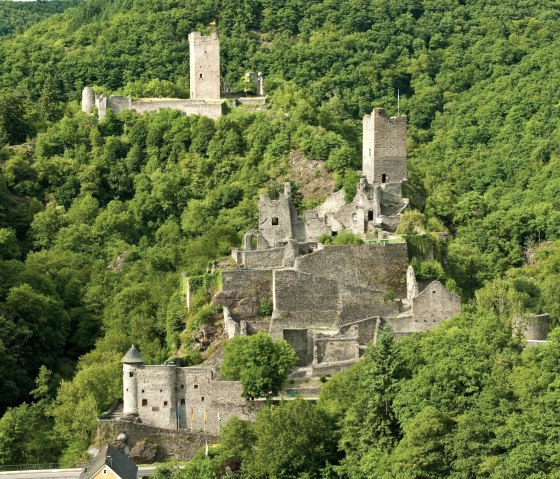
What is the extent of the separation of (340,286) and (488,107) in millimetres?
61368

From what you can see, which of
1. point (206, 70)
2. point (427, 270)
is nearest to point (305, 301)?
point (427, 270)

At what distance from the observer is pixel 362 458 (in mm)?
58312

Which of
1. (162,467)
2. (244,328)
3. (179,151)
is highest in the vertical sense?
(179,151)

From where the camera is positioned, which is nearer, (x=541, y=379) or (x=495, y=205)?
(x=541, y=379)

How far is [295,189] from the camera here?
86.2 meters

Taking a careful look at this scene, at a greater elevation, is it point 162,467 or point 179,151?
point 179,151

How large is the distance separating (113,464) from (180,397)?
543cm

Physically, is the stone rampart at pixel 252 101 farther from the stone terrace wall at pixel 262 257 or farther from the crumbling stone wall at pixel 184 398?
the crumbling stone wall at pixel 184 398

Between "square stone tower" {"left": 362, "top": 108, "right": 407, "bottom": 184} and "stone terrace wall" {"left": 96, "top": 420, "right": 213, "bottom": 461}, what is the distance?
21243 millimetres

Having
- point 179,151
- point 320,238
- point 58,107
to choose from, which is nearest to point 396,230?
point 320,238

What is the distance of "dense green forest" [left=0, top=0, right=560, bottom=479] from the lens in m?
58.6

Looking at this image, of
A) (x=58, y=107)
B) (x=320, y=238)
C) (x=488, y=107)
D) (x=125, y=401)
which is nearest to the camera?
(x=125, y=401)

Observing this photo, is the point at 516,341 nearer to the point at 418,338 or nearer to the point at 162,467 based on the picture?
the point at 418,338

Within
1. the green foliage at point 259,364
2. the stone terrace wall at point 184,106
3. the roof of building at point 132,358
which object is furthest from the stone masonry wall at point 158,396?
the stone terrace wall at point 184,106
